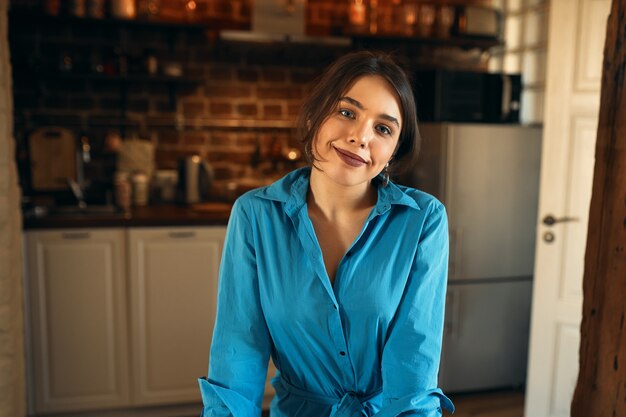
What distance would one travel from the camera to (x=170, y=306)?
2881 millimetres

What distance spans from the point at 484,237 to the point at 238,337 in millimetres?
2206

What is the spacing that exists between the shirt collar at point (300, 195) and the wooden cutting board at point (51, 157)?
7.26 feet

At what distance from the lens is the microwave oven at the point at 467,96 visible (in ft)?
10.4

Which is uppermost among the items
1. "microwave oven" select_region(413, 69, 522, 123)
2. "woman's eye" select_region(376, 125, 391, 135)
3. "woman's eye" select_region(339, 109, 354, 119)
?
"microwave oven" select_region(413, 69, 522, 123)

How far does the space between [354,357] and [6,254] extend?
5.40 feet

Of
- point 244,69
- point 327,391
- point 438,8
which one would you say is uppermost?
point 438,8

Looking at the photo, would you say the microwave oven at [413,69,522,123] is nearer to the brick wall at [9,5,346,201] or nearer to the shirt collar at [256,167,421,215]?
the brick wall at [9,5,346,201]

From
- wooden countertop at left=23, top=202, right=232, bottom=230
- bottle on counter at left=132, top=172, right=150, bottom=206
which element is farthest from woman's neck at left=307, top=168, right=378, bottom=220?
bottle on counter at left=132, top=172, right=150, bottom=206

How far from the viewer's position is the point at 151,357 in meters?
2.90

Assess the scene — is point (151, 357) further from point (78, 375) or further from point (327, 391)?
point (327, 391)

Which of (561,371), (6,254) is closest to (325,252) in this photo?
(6,254)

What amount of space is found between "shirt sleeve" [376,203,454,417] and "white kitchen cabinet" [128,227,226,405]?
1774 millimetres

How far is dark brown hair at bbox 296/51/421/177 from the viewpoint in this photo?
3.98 feet

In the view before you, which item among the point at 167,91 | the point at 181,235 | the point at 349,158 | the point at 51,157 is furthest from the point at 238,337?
the point at 167,91
